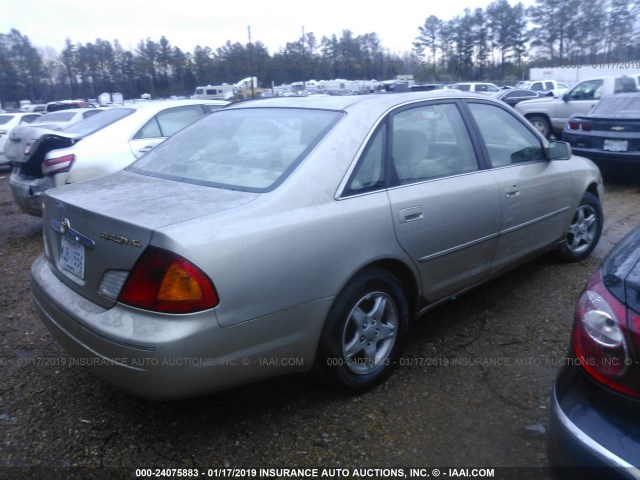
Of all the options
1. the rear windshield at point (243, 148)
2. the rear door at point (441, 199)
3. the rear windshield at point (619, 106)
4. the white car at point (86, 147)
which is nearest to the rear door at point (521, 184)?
A: the rear door at point (441, 199)

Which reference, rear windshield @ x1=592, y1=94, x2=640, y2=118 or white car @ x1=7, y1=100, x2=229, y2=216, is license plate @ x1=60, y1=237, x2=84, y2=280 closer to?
white car @ x1=7, y1=100, x2=229, y2=216

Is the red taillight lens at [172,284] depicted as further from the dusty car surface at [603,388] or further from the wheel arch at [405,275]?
the dusty car surface at [603,388]

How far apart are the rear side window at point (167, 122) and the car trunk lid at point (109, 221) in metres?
3.33

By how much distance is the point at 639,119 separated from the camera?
747 centimetres

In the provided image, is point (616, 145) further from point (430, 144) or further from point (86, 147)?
point (86, 147)

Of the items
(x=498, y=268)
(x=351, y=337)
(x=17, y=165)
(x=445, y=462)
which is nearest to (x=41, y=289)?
(x=351, y=337)

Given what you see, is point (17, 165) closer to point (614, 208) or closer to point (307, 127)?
point (307, 127)

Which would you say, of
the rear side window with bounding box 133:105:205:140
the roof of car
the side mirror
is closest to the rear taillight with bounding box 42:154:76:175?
the rear side window with bounding box 133:105:205:140

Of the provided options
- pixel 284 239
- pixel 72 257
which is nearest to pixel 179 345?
pixel 284 239

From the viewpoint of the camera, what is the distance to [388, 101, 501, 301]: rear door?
2.82 m

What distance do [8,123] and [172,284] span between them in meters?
13.8

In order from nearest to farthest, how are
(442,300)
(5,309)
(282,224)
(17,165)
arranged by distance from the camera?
(282,224) < (442,300) < (5,309) < (17,165)

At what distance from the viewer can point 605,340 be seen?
1642 mm

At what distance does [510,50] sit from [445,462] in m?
55.2
